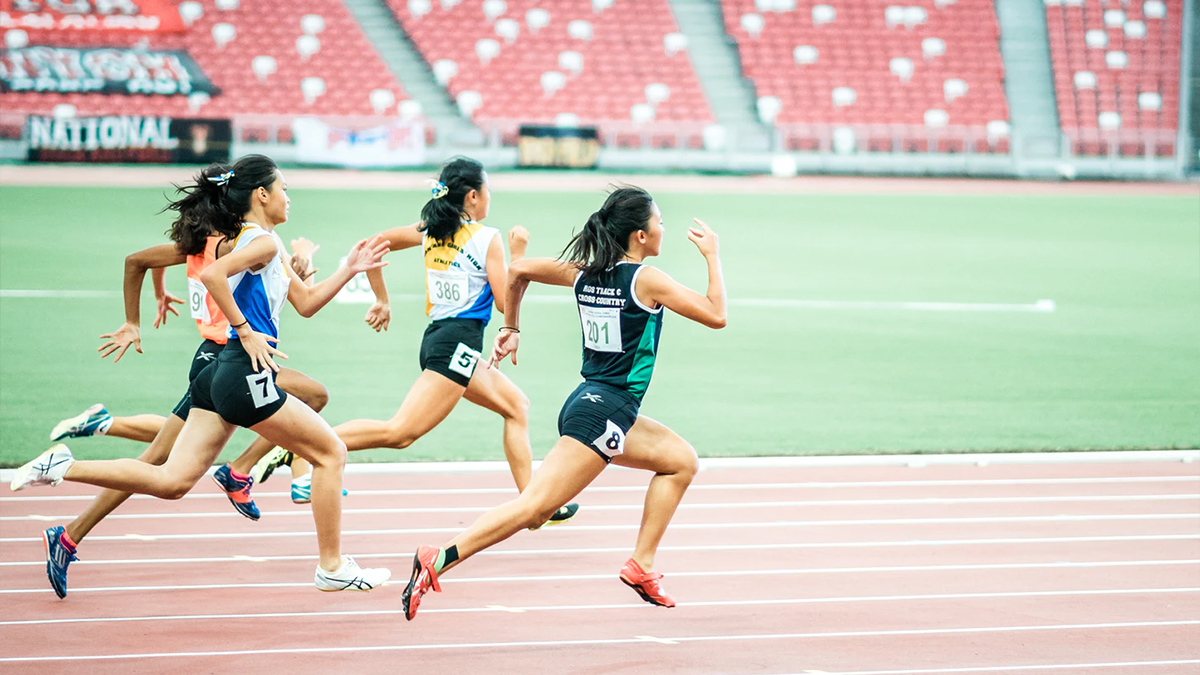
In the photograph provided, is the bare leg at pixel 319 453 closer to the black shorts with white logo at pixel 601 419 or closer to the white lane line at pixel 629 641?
the white lane line at pixel 629 641

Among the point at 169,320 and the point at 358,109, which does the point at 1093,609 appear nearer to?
the point at 169,320

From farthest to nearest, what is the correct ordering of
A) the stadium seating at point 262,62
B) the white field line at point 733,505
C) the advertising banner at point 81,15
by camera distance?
the advertising banner at point 81,15, the stadium seating at point 262,62, the white field line at point 733,505

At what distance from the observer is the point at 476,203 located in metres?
6.71

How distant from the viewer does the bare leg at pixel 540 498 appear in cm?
538

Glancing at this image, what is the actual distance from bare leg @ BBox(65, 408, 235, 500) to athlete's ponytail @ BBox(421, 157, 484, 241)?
157cm

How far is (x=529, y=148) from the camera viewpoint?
34469 mm

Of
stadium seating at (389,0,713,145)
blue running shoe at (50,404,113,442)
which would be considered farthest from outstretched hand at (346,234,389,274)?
stadium seating at (389,0,713,145)

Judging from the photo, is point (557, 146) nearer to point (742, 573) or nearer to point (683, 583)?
point (742, 573)

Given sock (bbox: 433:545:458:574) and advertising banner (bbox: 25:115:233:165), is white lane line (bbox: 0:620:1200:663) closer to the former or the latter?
sock (bbox: 433:545:458:574)

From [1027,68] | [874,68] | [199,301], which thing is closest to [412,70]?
[874,68]

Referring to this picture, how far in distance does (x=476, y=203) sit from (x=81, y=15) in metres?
33.6

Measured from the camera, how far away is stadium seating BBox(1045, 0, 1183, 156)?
40.0 metres

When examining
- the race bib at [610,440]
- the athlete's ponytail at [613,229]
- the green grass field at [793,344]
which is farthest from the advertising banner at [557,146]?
the race bib at [610,440]

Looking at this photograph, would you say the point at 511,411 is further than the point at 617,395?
Yes
